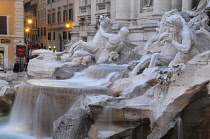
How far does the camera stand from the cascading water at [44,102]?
9060 mm

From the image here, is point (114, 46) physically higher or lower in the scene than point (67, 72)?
higher

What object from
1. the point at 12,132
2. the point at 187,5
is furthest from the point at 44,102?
the point at 187,5

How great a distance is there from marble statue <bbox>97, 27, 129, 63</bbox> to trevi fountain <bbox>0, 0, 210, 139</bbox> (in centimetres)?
112

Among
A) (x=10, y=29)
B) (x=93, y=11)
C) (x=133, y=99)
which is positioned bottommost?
(x=133, y=99)

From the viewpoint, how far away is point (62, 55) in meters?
14.6

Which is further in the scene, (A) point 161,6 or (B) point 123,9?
(B) point 123,9

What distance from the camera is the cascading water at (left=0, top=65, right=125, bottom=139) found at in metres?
9.06

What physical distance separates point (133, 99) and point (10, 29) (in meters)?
16.4

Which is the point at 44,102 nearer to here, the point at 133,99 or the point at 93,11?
the point at 133,99

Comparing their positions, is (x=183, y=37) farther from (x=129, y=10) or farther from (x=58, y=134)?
(x=129, y=10)

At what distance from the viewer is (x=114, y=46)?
1223 centimetres

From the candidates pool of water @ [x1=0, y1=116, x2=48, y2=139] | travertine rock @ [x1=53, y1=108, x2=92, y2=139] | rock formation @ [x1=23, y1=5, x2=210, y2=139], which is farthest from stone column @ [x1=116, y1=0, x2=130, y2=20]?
travertine rock @ [x1=53, y1=108, x2=92, y2=139]

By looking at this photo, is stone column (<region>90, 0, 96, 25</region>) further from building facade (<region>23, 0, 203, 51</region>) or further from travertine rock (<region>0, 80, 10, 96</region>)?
travertine rock (<region>0, 80, 10, 96</region>)

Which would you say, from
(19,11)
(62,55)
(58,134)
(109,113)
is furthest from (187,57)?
(19,11)
